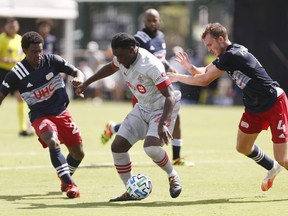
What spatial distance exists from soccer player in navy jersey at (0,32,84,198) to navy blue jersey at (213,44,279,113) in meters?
1.94

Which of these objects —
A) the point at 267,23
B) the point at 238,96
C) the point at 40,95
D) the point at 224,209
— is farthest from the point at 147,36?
the point at 238,96

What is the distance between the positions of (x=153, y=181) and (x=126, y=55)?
2679 mm

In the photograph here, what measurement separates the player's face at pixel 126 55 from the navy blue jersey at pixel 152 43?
159 inches

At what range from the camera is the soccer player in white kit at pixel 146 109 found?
32.2ft

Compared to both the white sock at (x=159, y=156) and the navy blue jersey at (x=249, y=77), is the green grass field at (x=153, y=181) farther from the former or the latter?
the navy blue jersey at (x=249, y=77)

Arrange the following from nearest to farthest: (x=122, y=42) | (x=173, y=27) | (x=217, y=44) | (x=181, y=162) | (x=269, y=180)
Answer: (x=122, y=42) < (x=217, y=44) < (x=269, y=180) < (x=181, y=162) < (x=173, y=27)

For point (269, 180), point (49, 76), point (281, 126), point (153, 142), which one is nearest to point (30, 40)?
point (49, 76)

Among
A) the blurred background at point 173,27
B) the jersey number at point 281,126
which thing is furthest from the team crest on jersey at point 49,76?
the blurred background at point 173,27

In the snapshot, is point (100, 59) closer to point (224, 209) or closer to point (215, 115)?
point (215, 115)

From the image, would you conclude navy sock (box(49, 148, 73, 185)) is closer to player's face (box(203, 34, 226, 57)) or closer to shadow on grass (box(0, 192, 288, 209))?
shadow on grass (box(0, 192, 288, 209))

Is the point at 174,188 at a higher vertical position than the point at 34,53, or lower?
lower

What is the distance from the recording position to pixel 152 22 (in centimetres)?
1405

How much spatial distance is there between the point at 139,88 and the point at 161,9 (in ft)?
95.4

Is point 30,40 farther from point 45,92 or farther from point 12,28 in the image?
point 12,28
